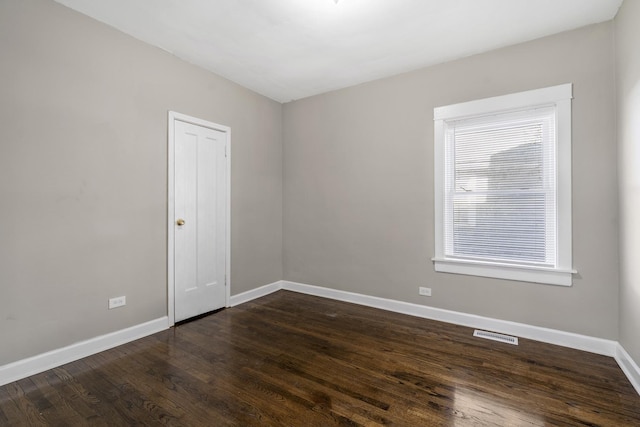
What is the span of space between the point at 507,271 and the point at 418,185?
1.27m

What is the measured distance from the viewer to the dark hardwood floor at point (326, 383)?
1820 millimetres

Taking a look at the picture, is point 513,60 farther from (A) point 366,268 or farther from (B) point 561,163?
(A) point 366,268

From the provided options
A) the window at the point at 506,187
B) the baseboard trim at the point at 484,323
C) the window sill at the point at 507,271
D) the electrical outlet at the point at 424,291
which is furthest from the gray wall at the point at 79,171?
the window sill at the point at 507,271

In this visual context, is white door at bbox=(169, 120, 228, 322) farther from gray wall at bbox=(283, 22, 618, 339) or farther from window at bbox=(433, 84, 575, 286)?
window at bbox=(433, 84, 575, 286)

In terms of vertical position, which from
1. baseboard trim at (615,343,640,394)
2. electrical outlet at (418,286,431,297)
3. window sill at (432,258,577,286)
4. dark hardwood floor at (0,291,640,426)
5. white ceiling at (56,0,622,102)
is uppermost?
white ceiling at (56,0,622,102)

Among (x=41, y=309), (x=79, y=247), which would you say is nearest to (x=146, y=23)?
(x=79, y=247)

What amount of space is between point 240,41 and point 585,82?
3.21 m

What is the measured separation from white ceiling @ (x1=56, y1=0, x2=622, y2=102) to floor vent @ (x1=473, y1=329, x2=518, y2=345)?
2890 mm

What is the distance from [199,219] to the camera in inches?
137

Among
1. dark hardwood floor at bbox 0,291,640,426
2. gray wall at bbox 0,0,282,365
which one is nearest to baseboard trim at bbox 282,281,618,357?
dark hardwood floor at bbox 0,291,640,426

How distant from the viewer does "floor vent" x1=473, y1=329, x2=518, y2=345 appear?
282 centimetres

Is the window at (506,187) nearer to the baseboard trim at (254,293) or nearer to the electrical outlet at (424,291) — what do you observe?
the electrical outlet at (424,291)

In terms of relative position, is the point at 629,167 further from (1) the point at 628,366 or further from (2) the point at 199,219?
(2) the point at 199,219

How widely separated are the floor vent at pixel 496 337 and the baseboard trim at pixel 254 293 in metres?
2.73
